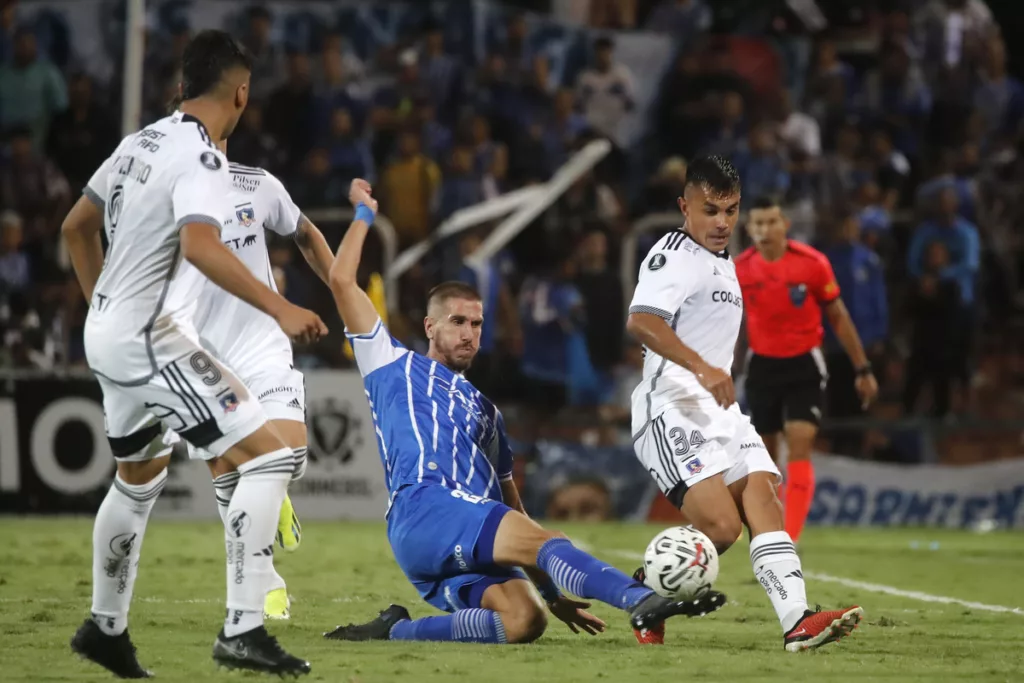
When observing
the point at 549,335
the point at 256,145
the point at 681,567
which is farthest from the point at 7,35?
the point at 681,567

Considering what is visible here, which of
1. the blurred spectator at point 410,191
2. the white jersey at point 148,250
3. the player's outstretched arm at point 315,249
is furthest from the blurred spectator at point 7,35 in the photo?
the white jersey at point 148,250

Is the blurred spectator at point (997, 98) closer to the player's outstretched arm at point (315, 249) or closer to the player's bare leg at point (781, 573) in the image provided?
the player's bare leg at point (781, 573)

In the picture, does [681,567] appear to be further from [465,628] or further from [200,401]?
[200,401]

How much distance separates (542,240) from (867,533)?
4379mm

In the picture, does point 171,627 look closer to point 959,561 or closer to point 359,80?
point 959,561

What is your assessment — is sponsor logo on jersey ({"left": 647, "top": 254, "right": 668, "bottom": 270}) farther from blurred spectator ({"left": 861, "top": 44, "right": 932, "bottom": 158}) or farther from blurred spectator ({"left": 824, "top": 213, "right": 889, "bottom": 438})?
blurred spectator ({"left": 861, "top": 44, "right": 932, "bottom": 158})

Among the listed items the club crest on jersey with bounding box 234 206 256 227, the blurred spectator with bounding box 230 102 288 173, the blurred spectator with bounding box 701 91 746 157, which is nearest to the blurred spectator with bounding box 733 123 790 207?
the blurred spectator with bounding box 701 91 746 157

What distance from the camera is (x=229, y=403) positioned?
5.56 meters

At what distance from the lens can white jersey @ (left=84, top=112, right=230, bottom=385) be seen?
5.51 meters

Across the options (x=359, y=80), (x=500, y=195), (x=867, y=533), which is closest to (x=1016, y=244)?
(x=867, y=533)

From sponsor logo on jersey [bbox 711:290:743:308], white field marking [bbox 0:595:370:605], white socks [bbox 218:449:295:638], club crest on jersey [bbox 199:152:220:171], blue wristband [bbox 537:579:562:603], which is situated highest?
club crest on jersey [bbox 199:152:220:171]

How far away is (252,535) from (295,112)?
1118cm

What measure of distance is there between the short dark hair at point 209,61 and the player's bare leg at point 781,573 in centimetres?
289

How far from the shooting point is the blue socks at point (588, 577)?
5.91 meters
